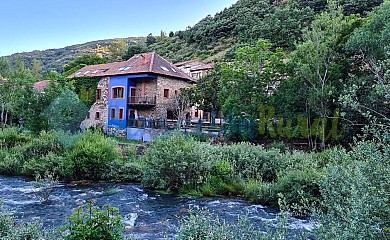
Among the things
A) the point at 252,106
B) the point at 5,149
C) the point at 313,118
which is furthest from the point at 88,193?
the point at 313,118

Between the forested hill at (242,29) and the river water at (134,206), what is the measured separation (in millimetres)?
35406

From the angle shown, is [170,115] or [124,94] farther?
[170,115]

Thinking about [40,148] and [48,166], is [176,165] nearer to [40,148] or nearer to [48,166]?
[48,166]

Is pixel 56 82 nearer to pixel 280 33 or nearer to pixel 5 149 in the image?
pixel 5 149

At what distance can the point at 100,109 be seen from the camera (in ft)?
108

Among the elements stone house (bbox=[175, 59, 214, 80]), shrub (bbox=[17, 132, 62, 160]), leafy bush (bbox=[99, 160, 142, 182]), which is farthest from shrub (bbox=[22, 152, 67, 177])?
stone house (bbox=[175, 59, 214, 80])

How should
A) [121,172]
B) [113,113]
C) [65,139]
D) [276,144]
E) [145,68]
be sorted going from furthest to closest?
[113,113] < [145,68] < [276,144] < [65,139] < [121,172]

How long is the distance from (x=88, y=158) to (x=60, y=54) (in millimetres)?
95734

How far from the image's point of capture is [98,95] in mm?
33219

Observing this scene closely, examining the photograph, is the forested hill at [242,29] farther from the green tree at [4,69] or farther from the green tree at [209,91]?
the green tree at [4,69]

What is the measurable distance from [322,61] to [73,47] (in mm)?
104361

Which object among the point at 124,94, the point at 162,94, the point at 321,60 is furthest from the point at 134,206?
the point at 124,94

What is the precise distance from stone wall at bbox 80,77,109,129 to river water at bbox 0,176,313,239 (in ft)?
59.5

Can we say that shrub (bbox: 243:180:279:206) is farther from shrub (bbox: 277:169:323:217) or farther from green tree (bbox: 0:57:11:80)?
green tree (bbox: 0:57:11:80)
